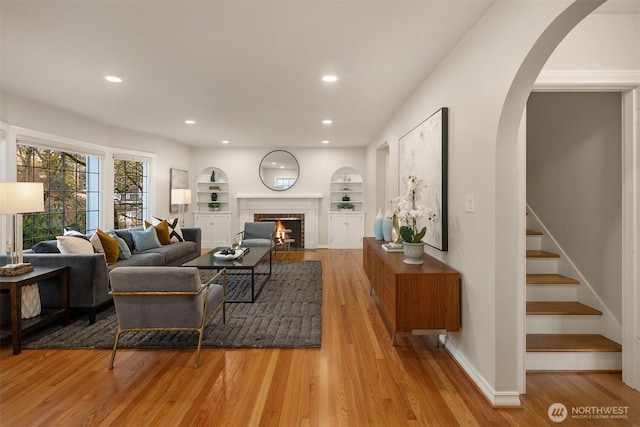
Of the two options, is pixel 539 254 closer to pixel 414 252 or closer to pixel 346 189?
pixel 414 252

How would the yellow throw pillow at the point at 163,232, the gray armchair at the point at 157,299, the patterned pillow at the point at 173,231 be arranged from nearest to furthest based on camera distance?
the gray armchair at the point at 157,299, the yellow throw pillow at the point at 163,232, the patterned pillow at the point at 173,231

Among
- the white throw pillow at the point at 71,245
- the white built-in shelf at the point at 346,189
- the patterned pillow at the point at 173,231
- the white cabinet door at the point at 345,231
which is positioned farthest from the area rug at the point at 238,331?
the white built-in shelf at the point at 346,189

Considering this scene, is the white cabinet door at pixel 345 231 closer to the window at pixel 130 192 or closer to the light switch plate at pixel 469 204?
the window at pixel 130 192

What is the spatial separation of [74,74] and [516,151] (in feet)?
13.7

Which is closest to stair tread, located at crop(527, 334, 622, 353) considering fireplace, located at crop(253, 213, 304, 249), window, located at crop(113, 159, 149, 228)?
fireplace, located at crop(253, 213, 304, 249)

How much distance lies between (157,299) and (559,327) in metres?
3.29

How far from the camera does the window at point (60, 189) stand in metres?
4.22

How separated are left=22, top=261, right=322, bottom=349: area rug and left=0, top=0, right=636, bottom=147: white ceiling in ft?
8.44

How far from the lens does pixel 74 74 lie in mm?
3246

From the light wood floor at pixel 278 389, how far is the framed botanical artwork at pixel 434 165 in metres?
1.04

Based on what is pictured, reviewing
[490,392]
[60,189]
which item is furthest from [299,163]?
[490,392]

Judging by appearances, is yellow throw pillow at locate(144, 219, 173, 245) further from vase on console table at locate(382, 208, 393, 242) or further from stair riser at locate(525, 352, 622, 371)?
stair riser at locate(525, 352, 622, 371)

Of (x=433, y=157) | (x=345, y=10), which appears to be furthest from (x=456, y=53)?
(x=345, y=10)

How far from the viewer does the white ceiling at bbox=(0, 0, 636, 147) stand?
215 centimetres
